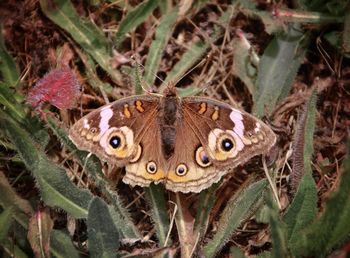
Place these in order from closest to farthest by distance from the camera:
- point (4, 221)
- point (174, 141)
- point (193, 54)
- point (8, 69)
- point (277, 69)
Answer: point (4, 221) → point (174, 141) → point (8, 69) → point (277, 69) → point (193, 54)

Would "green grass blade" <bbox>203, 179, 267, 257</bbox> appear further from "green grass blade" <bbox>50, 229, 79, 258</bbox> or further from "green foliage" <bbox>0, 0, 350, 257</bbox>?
"green grass blade" <bbox>50, 229, 79, 258</bbox>

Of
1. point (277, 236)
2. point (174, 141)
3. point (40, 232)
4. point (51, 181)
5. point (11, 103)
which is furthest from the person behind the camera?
point (11, 103)

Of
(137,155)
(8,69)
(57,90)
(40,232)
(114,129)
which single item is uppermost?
(8,69)

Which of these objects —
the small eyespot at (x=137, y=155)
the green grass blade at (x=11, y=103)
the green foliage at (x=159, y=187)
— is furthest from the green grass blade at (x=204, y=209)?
the green grass blade at (x=11, y=103)

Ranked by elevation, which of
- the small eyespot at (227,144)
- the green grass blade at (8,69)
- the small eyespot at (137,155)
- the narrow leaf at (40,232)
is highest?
the green grass blade at (8,69)

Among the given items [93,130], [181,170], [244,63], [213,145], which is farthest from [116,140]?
[244,63]

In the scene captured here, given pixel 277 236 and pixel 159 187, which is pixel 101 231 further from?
pixel 277 236

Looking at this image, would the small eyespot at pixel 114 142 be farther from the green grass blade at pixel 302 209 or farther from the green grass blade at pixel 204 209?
the green grass blade at pixel 302 209

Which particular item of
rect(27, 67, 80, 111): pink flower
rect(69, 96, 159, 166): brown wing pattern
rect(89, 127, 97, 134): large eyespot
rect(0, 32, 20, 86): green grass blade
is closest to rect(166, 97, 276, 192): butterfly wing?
rect(69, 96, 159, 166): brown wing pattern
